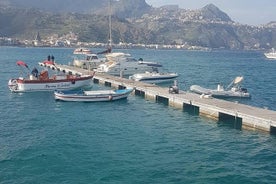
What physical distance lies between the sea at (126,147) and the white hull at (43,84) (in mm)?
9477

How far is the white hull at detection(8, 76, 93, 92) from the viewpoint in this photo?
54.8 meters

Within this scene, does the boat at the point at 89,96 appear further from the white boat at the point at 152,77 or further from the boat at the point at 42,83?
the white boat at the point at 152,77

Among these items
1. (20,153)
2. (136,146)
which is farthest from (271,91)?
(20,153)

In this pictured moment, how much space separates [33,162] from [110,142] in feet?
22.1

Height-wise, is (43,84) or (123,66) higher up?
(123,66)

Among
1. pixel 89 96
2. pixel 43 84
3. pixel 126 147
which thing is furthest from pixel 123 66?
pixel 126 147

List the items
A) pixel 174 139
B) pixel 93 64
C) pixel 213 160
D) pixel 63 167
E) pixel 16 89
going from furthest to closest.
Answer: pixel 93 64 → pixel 16 89 → pixel 174 139 → pixel 213 160 → pixel 63 167

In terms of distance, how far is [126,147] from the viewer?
30234 millimetres

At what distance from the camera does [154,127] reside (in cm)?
3688

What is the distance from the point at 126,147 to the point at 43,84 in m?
28.1

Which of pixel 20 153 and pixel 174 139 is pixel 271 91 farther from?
pixel 20 153

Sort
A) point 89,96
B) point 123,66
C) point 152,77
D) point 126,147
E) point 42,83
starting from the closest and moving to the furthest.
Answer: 1. point 126,147
2. point 89,96
3. point 42,83
4. point 152,77
5. point 123,66

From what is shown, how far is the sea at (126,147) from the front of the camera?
2488 centimetres

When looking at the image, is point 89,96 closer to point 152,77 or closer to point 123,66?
point 152,77
